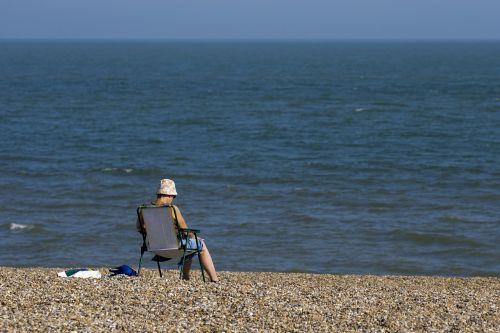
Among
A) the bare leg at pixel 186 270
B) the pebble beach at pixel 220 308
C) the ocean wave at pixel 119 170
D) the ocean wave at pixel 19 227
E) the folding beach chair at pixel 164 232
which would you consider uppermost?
the folding beach chair at pixel 164 232

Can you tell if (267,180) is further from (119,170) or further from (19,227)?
(19,227)

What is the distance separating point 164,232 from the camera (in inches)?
357

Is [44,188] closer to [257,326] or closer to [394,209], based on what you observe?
[394,209]

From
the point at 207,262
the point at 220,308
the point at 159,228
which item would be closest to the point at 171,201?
the point at 159,228

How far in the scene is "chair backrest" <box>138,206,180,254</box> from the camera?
8922 millimetres

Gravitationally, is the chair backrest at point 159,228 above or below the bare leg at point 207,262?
above

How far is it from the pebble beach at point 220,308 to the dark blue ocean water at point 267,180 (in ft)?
18.7

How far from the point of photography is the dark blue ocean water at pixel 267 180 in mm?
15125

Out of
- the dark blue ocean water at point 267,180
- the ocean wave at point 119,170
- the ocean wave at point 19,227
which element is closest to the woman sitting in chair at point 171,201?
the dark blue ocean water at point 267,180

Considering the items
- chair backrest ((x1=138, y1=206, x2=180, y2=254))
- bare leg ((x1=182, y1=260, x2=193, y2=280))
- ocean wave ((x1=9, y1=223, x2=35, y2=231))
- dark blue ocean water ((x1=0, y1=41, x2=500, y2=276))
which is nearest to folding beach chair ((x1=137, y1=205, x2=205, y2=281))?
chair backrest ((x1=138, y1=206, x2=180, y2=254))

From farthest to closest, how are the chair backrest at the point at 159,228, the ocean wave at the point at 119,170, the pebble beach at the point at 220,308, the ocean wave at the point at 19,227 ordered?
the ocean wave at the point at 119,170 → the ocean wave at the point at 19,227 → the chair backrest at the point at 159,228 → the pebble beach at the point at 220,308

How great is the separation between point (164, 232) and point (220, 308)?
1.83 meters

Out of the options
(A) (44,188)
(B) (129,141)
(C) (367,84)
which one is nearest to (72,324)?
(A) (44,188)

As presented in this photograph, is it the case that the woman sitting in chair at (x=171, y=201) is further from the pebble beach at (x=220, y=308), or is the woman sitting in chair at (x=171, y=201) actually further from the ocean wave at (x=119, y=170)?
the ocean wave at (x=119, y=170)
